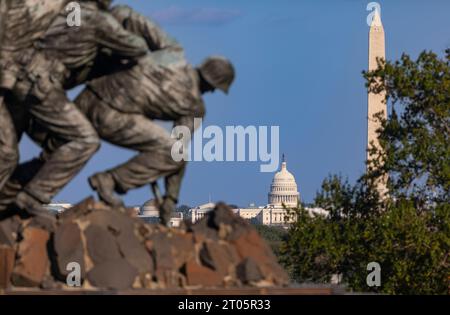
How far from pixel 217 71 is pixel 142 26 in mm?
1162

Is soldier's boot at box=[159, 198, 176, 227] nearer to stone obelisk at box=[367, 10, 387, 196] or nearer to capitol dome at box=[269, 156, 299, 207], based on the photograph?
stone obelisk at box=[367, 10, 387, 196]

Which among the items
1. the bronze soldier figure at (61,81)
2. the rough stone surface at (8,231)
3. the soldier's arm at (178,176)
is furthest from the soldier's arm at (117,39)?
the rough stone surface at (8,231)

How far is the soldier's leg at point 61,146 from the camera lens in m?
26.8

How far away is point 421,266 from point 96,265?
19312mm

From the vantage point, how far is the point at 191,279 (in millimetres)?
25766

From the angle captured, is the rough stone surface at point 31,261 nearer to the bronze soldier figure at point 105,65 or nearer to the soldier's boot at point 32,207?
the soldier's boot at point 32,207

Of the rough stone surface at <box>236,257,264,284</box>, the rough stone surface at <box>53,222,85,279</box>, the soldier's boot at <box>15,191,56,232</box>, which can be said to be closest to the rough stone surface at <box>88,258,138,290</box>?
the rough stone surface at <box>53,222,85,279</box>

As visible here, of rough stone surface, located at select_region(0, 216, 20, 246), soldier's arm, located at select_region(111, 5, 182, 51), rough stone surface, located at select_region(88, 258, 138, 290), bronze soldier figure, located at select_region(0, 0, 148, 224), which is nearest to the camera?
rough stone surface, located at select_region(88, 258, 138, 290)

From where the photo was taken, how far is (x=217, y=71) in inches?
1065

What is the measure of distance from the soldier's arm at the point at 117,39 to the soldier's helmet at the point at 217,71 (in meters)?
0.81

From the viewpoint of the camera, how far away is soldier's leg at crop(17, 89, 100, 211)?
2681 centimetres
